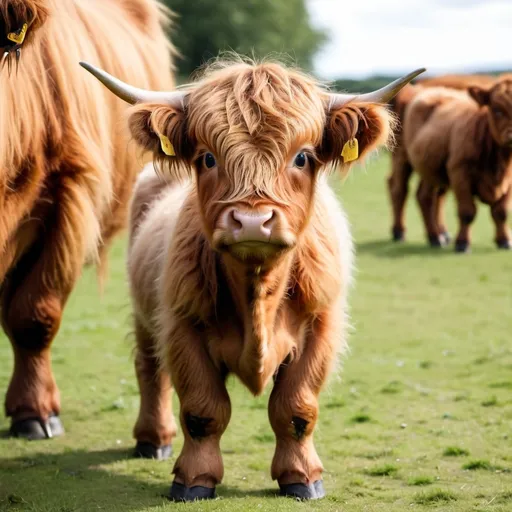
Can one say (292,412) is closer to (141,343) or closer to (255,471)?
(255,471)

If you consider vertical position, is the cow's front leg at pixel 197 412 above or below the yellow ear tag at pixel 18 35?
below

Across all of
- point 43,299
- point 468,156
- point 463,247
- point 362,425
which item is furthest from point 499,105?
point 43,299

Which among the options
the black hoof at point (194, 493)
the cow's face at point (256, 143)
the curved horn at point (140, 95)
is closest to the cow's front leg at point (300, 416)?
the black hoof at point (194, 493)

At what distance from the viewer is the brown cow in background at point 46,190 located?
4.27m

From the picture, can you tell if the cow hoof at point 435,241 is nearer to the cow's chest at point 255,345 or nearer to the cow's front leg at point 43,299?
the cow's front leg at point 43,299

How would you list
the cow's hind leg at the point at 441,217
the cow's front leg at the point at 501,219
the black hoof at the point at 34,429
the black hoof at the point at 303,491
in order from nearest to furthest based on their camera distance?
1. the black hoof at the point at 303,491
2. the black hoof at the point at 34,429
3. the cow's front leg at the point at 501,219
4. the cow's hind leg at the point at 441,217

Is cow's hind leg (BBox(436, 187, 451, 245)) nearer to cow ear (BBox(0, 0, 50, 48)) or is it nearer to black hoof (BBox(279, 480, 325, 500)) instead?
black hoof (BBox(279, 480, 325, 500))

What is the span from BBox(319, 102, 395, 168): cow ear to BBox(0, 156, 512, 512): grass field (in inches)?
48.4

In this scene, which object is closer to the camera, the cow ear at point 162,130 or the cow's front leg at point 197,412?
the cow ear at point 162,130

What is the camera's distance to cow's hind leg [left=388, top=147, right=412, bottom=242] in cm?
1238

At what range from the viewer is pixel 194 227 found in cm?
374

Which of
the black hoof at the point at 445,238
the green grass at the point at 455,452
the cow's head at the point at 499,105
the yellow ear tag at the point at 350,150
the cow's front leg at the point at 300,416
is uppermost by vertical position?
the yellow ear tag at the point at 350,150

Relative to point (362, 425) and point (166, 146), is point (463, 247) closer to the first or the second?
point (362, 425)

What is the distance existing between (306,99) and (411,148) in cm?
866
